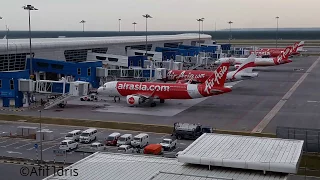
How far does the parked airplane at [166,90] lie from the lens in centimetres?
7138

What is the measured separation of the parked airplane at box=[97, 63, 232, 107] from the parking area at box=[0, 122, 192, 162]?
17.4m

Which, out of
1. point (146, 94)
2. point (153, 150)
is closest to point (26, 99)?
point (146, 94)

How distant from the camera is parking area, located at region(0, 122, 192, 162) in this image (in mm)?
45594

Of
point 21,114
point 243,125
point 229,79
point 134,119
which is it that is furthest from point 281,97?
point 21,114

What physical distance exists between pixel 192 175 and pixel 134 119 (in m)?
36.6

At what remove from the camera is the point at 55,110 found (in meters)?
71.5

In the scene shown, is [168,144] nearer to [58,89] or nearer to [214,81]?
[214,81]

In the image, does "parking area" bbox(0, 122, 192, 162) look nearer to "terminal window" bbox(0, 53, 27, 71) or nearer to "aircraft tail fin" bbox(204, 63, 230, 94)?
"aircraft tail fin" bbox(204, 63, 230, 94)

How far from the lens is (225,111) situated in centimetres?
7031

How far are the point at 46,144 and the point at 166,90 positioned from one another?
28.1m

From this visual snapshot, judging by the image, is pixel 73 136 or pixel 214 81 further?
pixel 214 81

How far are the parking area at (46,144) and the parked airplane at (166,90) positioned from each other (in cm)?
1742

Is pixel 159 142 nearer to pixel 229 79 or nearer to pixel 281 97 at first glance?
pixel 281 97

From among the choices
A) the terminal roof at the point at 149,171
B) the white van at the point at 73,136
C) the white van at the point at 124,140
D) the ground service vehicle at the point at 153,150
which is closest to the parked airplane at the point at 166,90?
the white van at the point at 73,136
